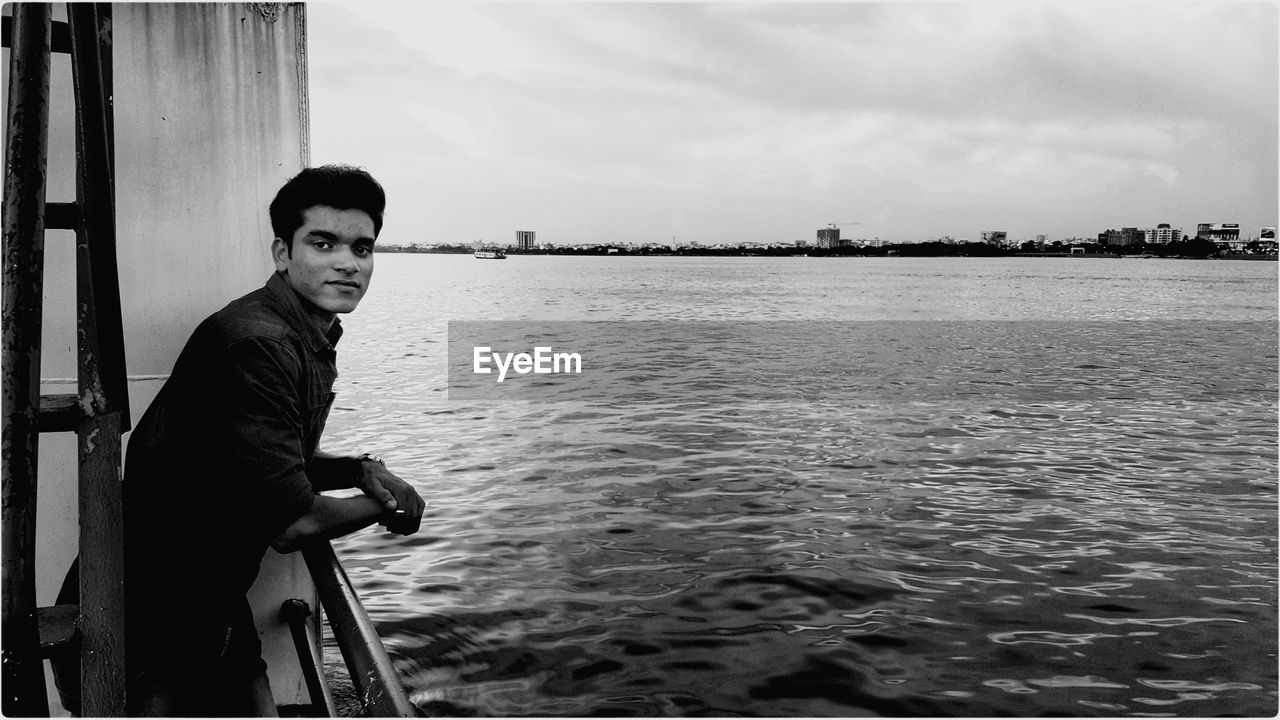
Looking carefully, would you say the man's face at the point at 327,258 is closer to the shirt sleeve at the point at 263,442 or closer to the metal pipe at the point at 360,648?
the shirt sleeve at the point at 263,442

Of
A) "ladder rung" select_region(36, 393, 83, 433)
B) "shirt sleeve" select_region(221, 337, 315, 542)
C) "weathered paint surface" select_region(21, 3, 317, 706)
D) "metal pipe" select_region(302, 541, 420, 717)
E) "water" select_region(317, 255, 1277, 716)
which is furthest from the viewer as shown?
"water" select_region(317, 255, 1277, 716)

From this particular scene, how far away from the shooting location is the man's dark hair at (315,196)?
3.18m

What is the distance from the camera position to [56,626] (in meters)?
2.20

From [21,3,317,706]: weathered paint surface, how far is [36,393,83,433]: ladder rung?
99 cm

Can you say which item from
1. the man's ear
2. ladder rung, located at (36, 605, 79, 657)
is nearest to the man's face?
the man's ear

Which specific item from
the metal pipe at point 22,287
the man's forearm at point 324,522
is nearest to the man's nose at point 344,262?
the man's forearm at point 324,522

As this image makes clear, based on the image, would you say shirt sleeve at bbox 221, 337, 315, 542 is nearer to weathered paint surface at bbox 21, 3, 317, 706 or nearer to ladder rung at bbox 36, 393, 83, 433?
ladder rung at bbox 36, 393, 83, 433

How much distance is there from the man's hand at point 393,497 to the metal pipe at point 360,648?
1.54 feet

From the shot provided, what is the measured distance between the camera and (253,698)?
3.03 meters

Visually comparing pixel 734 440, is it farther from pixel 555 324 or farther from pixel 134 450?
pixel 555 324

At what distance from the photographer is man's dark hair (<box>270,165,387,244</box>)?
3.18 meters

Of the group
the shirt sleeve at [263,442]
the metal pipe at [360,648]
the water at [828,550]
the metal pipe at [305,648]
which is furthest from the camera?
the water at [828,550]

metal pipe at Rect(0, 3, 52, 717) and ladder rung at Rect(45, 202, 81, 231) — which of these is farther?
ladder rung at Rect(45, 202, 81, 231)

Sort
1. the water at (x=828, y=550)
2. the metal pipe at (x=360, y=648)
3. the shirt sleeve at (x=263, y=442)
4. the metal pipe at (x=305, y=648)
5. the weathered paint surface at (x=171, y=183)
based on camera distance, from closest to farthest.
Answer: the metal pipe at (x=360, y=648) → the shirt sleeve at (x=263, y=442) → the weathered paint surface at (x=171, y=183) → the metal pipe at (x=305, y=648) → the water at (x=828, y=550)
